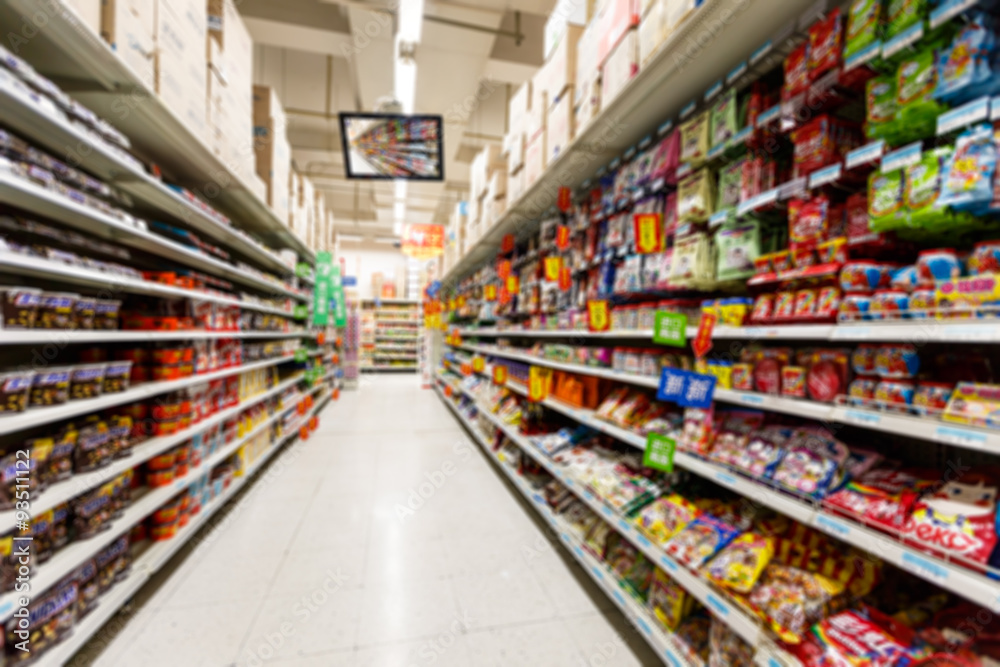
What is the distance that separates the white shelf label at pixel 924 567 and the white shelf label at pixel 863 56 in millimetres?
1155

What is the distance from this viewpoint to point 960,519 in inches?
32.9

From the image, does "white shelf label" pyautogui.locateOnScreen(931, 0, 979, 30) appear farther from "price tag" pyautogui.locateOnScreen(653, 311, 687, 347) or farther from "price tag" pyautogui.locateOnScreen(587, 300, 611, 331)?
"price tag" pyautogui.locateOnScreen(587, 300, 611, 331)

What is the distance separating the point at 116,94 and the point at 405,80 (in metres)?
3.24

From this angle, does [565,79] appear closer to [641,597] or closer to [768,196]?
[768,196]

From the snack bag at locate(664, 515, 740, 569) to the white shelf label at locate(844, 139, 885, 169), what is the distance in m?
1.17

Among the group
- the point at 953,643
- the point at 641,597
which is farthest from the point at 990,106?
the point at 641,597

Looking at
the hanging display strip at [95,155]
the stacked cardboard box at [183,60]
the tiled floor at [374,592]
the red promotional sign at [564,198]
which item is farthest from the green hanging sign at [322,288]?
the red promotional sign at [564,198]

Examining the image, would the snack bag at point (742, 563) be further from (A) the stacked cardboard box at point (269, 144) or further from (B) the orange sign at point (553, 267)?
(A) the stacked cardboard box at point (269, 144)

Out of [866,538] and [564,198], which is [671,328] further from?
[564,198]

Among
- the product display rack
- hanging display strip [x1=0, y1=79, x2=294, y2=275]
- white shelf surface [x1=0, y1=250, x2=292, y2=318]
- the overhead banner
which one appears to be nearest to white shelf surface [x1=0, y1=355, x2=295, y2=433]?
white shelf surface [x1=0, y1=250, x2=292, y2=318]

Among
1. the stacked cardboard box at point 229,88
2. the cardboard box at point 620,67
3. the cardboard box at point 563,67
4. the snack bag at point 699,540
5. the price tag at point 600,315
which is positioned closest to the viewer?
the snack bag at point 699,540

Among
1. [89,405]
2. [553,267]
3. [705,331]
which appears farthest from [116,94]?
[705,331]

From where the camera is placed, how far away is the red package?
110cm

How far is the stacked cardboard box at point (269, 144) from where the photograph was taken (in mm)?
3729
